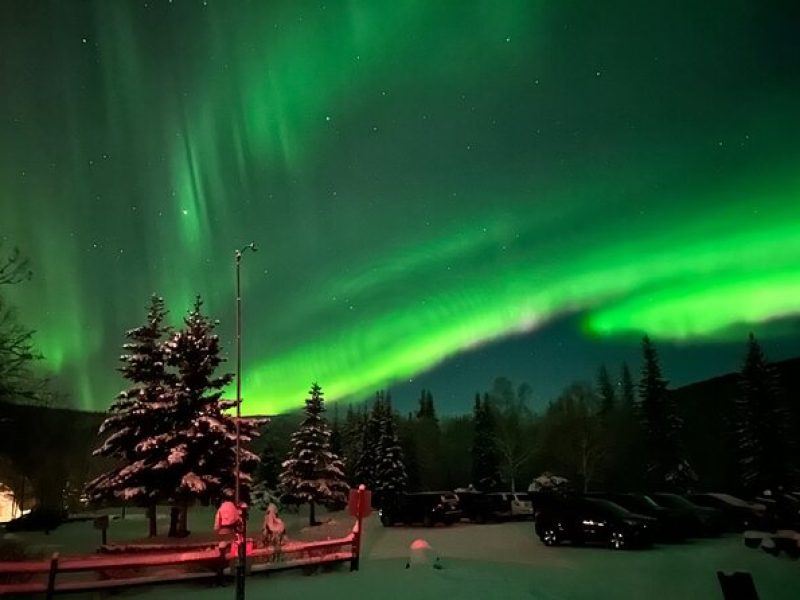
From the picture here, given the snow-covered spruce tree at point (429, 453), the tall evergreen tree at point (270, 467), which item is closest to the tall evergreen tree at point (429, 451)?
the snow-covered spruce tree at point (429, 453)

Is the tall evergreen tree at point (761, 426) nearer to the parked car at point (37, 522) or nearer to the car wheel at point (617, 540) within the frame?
the car wheel at point (617, 540)

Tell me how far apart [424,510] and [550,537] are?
49.0 feet

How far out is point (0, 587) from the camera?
14.1 meters

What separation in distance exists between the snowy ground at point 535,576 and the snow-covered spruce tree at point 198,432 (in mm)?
9262

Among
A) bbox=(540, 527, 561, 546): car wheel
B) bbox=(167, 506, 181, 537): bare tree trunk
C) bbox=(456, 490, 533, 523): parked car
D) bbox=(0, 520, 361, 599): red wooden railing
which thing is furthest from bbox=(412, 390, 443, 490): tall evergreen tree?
Answer: bbox=(0, 520, 361, 599): red wooden railing

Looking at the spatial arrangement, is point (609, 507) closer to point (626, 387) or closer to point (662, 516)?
point (662, 516)

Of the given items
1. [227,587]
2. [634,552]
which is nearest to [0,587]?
[227,587]

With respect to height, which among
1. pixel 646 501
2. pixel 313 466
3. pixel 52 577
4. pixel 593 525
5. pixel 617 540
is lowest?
pixel 617 540

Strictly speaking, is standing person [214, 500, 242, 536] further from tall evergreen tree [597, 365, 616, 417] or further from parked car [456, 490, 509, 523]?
tall evergreen tree [597, 365, 616, 417]

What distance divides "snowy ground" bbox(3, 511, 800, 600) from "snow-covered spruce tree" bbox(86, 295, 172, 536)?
12029 millimetres

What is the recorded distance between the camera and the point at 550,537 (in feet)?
88.5

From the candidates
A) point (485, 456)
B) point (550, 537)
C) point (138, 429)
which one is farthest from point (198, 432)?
point (485, 456)

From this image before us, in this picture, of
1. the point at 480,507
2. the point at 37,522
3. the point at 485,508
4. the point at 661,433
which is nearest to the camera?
the point at 480,507

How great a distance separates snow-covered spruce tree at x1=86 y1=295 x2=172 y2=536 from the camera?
32250 mm
